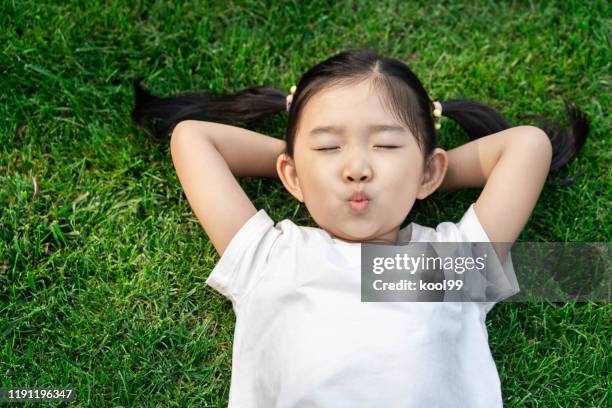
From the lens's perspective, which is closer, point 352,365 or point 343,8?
point 352,365

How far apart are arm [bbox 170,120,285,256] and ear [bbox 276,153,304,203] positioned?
6.4 inches

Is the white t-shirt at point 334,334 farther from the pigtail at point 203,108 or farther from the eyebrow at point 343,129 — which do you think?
the pigtail at point 203,108

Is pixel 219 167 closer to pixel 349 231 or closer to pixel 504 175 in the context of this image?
pixel 349 231

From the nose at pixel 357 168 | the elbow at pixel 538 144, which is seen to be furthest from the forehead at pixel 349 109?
the elbow at pixel 538 144

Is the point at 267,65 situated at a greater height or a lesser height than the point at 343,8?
lesser

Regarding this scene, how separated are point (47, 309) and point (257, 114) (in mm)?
1159

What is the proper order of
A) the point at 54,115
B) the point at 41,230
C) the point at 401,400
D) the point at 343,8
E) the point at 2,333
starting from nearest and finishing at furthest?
the point at 401,400 < the point at 2,333 < the point at 41,230 < the point at 54,115 < the point at 343,8

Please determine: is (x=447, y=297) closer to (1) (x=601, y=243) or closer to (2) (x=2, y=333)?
(1) (x=601, y=243)

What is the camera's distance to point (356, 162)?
2406mm

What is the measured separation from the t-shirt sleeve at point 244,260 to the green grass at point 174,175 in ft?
0.86

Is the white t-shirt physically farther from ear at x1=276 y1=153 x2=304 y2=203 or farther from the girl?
ear at x1=276 y1=153 x2=304 y2=203

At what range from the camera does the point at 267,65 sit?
10.7 feet

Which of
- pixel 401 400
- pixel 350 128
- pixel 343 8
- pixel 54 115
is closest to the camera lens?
pixel 401 400

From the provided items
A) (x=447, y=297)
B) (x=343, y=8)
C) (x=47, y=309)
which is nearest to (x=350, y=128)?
(x=447, y=297)
